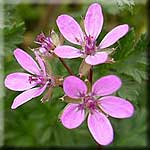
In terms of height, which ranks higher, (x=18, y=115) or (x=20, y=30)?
(x=20, y=30)

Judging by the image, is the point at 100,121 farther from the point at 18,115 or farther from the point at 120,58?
the point at 18,115

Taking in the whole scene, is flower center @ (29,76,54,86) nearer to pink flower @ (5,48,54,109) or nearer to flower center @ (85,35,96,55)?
pink flower @ (5,48,54,109)

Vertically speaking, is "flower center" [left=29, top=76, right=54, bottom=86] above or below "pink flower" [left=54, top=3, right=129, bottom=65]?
Answer: below

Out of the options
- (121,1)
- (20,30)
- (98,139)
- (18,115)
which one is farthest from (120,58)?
(18,115)

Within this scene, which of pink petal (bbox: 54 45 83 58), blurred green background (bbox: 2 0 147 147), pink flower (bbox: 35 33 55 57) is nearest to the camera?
pink petal (bbox: 54 45 83 58)

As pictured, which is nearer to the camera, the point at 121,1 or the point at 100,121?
the point at 100,121

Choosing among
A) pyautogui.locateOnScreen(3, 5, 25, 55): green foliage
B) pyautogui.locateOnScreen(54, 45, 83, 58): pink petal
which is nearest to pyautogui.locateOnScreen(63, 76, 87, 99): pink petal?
pyautogui.locateOnScreen(54, 45, 83, 58): pink petal

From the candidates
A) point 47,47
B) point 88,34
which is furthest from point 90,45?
point 47,47

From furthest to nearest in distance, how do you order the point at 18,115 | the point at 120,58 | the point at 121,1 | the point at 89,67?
1. the point at 18,115
2. the point at 120,58
3. the point at 121,1
4. the point at 89,67
